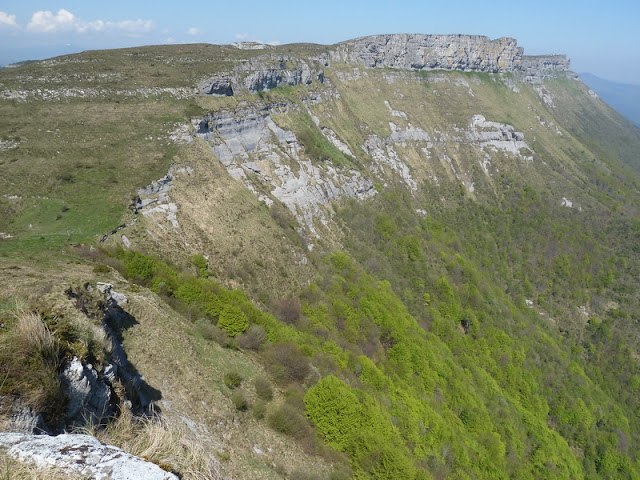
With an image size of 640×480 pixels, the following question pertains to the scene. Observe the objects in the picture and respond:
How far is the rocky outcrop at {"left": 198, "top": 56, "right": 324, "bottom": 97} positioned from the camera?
63528mm

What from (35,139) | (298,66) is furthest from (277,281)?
(298,66)

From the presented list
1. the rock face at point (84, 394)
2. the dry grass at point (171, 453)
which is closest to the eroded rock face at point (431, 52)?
the rock face at point (84, 394)

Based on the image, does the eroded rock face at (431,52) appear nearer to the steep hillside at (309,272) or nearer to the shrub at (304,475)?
the steep hillside at (309,272)

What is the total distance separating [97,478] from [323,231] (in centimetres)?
5696

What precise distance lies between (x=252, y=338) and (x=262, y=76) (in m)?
61.7

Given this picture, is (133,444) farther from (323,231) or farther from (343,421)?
(323,231)

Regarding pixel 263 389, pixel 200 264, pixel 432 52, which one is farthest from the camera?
pixel 432 52

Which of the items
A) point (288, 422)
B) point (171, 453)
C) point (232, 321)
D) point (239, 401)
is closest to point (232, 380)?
point (239, 401)

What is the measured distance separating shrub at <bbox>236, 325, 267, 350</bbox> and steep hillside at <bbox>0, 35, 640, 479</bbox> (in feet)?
0.70

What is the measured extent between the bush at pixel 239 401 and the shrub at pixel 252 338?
6.76 m

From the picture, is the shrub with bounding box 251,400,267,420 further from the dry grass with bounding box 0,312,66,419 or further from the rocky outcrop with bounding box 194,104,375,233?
the rocky outcrop with bounding box 194,104,375,233

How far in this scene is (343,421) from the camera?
2402 cm

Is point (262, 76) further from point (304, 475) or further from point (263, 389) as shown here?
point (304, 475)

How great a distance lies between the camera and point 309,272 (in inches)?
1986
